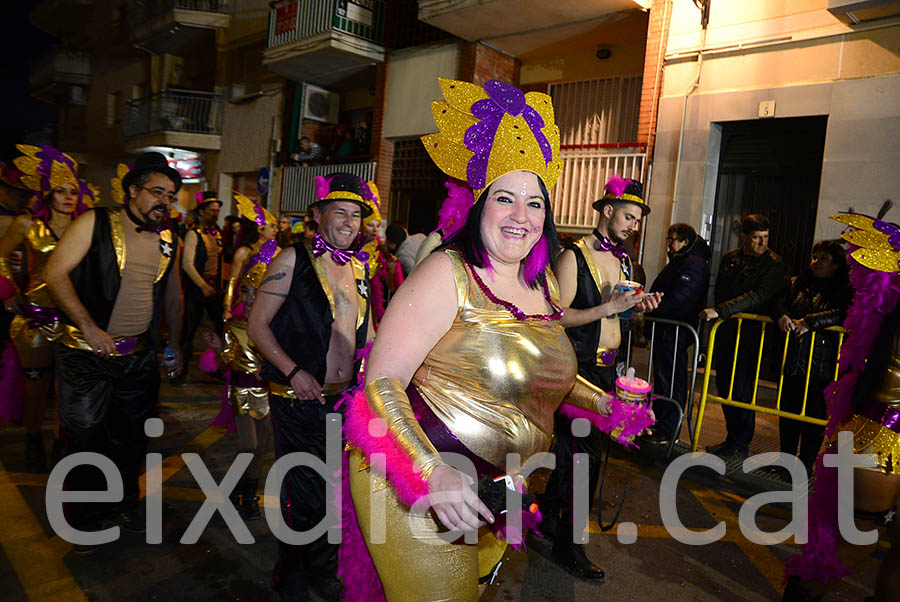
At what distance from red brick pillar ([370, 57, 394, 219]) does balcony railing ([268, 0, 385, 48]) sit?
2.95ft

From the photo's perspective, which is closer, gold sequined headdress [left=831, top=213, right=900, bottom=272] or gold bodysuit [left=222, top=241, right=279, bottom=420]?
gold sequined headdress [left=831, top=213, right=900, bottom=272]

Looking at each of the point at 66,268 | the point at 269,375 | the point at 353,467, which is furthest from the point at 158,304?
the point at 353,467

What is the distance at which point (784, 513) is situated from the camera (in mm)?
4734

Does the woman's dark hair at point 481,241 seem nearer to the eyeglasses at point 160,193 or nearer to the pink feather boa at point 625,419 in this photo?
the pink feather boa at point 625,419

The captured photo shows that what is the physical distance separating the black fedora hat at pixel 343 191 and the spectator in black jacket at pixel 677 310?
364cm

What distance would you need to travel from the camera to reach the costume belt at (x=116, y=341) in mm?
3504

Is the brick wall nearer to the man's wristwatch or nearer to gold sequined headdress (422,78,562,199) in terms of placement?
the man's wristwatch

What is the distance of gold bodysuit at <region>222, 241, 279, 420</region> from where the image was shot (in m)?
4.01

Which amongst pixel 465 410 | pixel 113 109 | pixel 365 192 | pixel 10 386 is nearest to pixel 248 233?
pixel 10 386

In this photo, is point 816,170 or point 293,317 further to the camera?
point 816,170

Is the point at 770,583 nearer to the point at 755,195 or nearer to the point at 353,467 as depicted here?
the point at 353,467

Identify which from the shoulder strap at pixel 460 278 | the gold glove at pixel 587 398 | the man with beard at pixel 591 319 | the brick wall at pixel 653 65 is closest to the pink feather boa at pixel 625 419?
the gold glove at pixel 587 398

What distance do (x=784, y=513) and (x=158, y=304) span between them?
4934 millimetres

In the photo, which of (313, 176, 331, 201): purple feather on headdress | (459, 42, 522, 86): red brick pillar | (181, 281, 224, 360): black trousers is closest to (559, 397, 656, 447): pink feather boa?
(313, 176, 331, 201): purple feather on headdress
